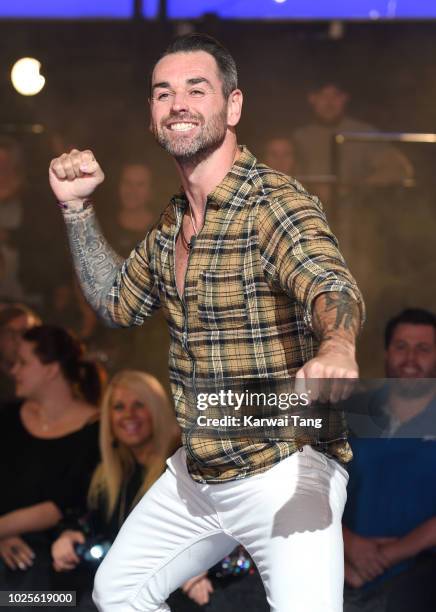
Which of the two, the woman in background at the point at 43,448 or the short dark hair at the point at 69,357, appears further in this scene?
the short dark hair at the point at 69,357

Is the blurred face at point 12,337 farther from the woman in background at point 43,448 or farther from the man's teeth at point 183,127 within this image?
the man's teeth at point 183,127

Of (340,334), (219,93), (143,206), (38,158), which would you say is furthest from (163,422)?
(340,334)

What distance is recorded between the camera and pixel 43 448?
3.56 m

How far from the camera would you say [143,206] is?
13.6 ft

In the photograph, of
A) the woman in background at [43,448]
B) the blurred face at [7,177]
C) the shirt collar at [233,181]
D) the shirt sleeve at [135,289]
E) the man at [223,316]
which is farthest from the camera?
the blurred face at [7,177]

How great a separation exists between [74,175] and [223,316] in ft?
1.77

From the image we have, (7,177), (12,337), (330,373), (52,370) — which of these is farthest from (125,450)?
(330,373)

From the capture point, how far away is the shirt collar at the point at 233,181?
2076mm

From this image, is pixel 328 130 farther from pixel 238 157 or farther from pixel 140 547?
pixel 140 547

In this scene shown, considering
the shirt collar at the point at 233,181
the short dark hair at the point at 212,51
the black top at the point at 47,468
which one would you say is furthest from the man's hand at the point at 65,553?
the short dark hair at the point at 212,51

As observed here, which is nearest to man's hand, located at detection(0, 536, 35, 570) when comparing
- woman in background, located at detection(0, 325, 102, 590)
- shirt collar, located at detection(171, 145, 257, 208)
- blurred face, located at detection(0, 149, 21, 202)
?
woman in background, located at detection(0, 325, 102, 590)

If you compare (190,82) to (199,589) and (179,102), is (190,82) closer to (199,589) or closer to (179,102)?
(179,102)

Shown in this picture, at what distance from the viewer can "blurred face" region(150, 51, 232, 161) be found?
6.91 ft

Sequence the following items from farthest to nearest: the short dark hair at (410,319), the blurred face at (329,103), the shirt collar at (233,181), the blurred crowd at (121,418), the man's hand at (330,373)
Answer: the blurred face at (329,103) → the short dark hair at (410,319) → the blurred crowd at (121,418) → the shirt collar at (233,181) → the man's hand at (330,373)
